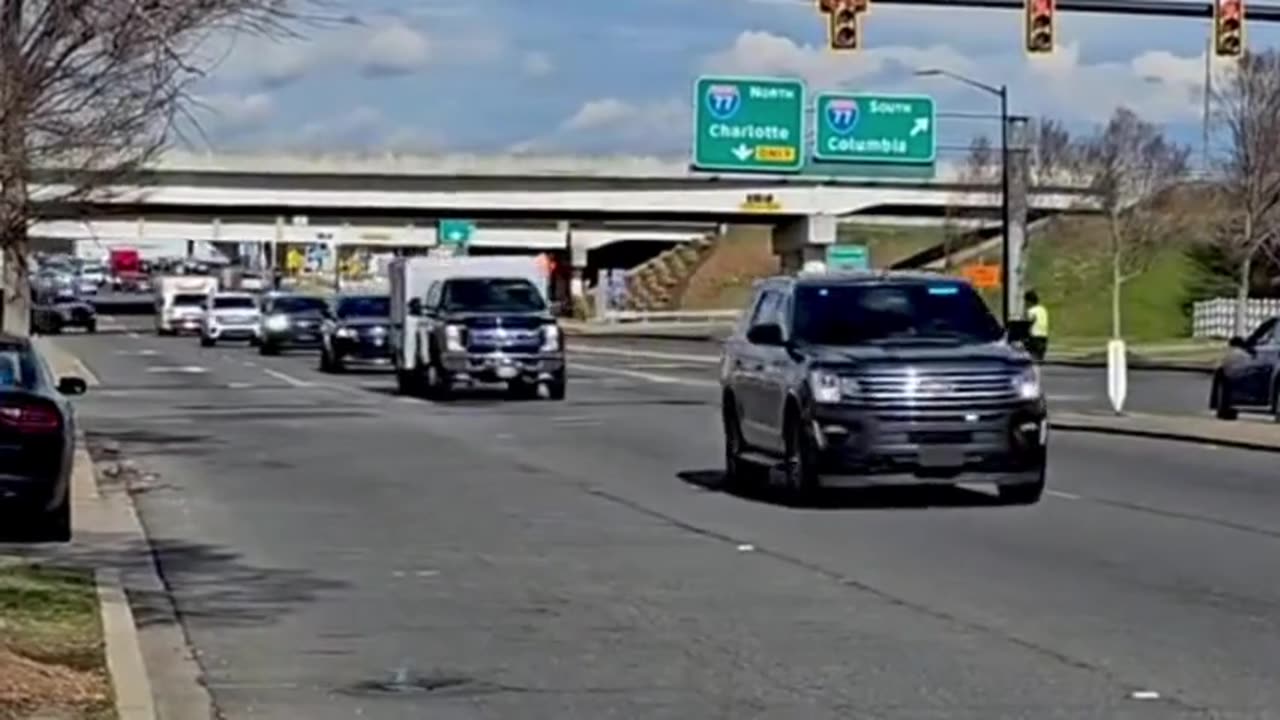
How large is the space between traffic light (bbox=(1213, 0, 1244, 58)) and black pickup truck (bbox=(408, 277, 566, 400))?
11.5 meters

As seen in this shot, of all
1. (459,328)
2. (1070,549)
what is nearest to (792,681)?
(1070,549)

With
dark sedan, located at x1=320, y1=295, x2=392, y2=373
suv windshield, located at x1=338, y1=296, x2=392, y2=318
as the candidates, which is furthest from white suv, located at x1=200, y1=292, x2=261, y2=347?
dark sedan, located at x1=320, y1=295, x2=392, y2=373

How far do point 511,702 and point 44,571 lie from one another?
534 cm

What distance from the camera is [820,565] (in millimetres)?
16562

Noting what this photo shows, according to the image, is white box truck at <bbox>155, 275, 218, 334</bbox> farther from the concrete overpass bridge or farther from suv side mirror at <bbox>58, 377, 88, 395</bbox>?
suv side mirror at <bbox>58, 377, 88, 395</bbox>

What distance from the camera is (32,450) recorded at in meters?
17.7

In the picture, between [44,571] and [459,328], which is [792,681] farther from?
[459,328]

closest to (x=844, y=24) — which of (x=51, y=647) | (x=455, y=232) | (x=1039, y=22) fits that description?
(x=1039, y=22)

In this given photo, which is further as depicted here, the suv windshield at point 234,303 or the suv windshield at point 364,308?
the suv windshield at point 234,303

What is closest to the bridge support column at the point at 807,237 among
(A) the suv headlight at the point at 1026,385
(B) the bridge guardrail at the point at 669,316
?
(B) the bridge guardrail at the point at 669,316

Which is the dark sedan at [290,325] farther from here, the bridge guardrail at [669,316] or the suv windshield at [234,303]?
the bridge guardrail at [669,316]

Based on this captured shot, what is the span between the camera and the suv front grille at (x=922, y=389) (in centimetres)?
2047

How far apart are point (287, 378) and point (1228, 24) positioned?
22.1m

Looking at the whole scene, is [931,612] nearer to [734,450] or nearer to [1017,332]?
[734,450]
